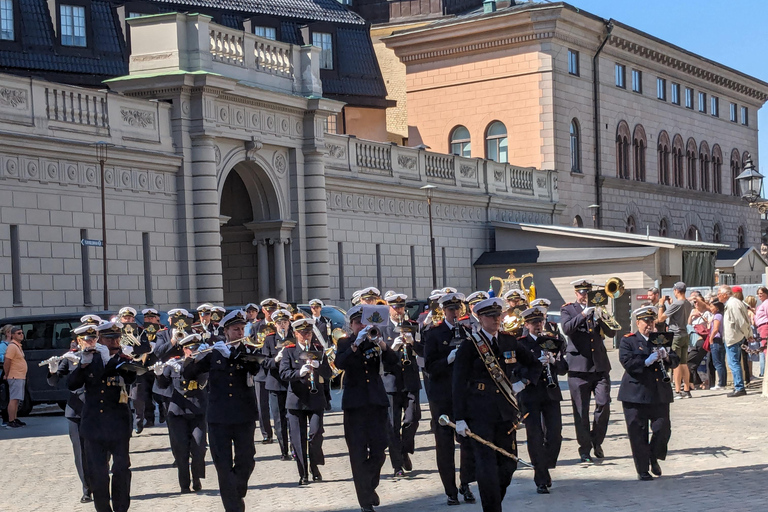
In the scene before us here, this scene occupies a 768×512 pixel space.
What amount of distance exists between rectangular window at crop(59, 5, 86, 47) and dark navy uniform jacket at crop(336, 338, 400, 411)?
89.3 ft

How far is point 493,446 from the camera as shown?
11508 mm

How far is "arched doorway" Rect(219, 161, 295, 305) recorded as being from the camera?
3634 centimetres

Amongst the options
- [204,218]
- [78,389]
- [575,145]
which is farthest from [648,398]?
[575,145]

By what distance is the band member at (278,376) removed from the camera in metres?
16.7

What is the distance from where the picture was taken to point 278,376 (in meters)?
16.9

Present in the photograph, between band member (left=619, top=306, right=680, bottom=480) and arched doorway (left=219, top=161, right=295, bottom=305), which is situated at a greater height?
arched doorway (left=219, top=161, right=295, bottom=305)

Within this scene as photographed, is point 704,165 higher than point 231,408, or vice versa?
point 704,165

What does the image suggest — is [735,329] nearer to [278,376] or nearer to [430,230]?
[278,376]

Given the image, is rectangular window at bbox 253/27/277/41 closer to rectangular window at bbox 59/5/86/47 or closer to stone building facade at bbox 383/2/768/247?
rectangular window at bbox 59/5/86/47

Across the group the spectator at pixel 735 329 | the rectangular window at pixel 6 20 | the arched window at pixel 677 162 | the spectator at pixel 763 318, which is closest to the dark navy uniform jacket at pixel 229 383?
the spectator at pixel 735 329

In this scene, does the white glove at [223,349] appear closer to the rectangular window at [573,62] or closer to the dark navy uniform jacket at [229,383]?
the dark navy uniform jacket at [229,383]

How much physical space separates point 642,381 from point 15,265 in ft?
54.7

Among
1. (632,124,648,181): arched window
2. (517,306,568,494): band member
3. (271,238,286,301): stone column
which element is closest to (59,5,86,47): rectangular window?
Answer: (271,238,286,301): stone column

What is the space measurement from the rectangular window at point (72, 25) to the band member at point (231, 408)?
89.9ft
